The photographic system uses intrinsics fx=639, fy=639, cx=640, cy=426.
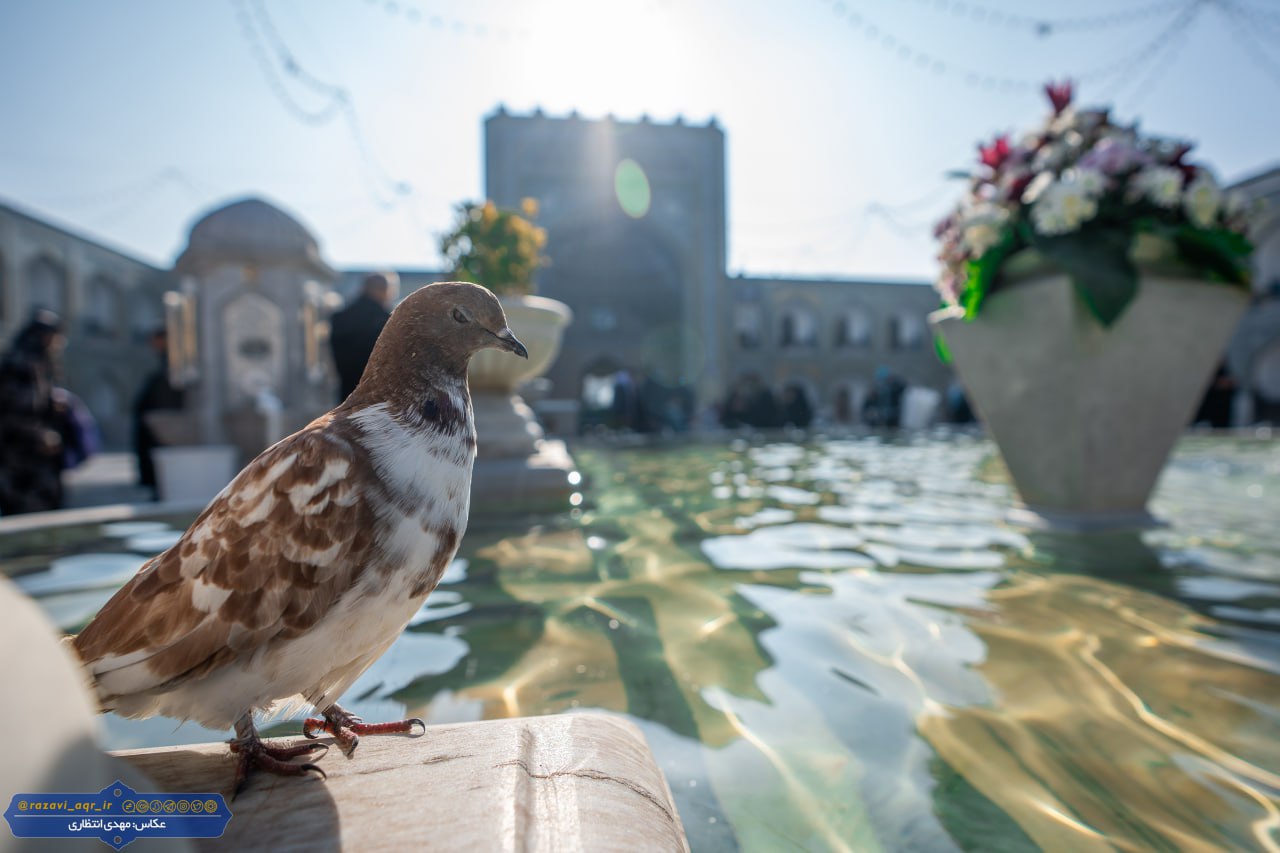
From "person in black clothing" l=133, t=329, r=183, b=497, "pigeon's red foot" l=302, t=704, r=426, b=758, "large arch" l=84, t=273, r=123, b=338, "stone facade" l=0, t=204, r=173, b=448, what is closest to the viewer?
"pigeon's red foot" l=302, t=704, r=426, b=758

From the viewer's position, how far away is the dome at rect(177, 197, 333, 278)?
24.9ft

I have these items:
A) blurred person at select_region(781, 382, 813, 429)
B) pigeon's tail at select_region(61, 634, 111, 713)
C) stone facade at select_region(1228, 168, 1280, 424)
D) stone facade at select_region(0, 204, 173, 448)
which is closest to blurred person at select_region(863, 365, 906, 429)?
blurred person at select_region(781, 382, 813, 429)

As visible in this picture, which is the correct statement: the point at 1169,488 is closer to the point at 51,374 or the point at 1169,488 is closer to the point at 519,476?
the point at 519,476

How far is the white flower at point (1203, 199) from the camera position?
10.4 feet

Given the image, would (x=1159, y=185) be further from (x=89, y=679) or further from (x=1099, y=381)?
(x=89, y=679)

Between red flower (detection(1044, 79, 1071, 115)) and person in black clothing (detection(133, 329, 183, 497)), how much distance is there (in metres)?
7.94

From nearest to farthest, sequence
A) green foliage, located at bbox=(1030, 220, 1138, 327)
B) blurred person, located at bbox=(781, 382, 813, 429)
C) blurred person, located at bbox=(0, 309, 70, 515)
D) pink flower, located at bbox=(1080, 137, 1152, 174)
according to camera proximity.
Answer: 1. green foliage, located at bbox=(1030, 220, 1138, 327)
2. pink flower, located at bbox=(1080, 137, 1152, 174)
3. blurred person, located at bbox=(0, 309, 70, 515)
4. blurred person, located at bbox=(781, 382, 813, 429)

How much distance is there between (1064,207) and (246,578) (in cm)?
370

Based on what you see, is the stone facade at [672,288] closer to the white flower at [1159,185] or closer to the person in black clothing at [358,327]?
the person in black clothing at [358,327]

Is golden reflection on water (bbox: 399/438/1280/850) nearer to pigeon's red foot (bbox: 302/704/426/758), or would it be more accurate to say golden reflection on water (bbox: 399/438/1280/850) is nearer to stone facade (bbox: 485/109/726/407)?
pigeon's red foot (bbox: 302/704/426/758)

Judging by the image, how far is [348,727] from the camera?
3.73 feet

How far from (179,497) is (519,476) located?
3338 millimetres

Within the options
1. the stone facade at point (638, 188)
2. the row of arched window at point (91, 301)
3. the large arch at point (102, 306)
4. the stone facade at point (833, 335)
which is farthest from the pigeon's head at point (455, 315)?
the large arch at point (102, 306)

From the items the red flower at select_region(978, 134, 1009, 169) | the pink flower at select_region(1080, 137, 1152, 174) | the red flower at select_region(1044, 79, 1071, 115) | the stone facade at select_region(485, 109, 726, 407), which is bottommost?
the pink flower at select_region(1080, 137, 1152, 174)
